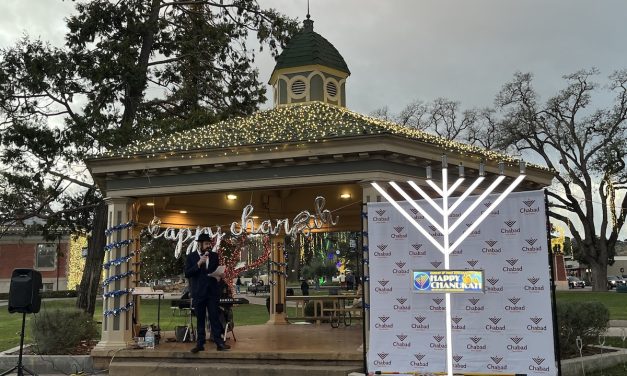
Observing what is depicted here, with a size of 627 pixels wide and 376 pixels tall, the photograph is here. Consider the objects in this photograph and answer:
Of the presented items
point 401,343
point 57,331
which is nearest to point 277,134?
point 401,343

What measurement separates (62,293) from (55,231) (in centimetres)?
2993

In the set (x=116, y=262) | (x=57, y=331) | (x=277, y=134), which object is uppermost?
(x=277, y=134)

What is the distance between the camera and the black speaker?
8.80 meters

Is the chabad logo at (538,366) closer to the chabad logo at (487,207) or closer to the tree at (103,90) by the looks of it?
the chabad logo at (487,207)

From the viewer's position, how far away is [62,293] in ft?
151

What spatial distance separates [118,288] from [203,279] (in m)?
2.34

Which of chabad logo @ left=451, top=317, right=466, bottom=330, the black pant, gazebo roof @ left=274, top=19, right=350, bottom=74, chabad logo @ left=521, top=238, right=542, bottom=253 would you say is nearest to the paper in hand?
the black pant

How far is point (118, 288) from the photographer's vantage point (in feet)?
36.4

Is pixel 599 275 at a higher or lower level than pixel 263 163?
lower

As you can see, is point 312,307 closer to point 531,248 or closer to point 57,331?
point 57,331

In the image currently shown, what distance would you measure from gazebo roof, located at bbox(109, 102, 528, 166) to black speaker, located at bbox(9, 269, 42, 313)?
3014mm

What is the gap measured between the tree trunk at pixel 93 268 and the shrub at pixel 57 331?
19.2 ft

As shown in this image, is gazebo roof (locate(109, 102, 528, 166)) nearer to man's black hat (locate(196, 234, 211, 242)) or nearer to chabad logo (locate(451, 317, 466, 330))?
man's black hat (locate(196, 234, 211, 242))

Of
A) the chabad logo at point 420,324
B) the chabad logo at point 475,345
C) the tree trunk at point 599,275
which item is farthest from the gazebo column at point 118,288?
the tree trunk at point 599,275
